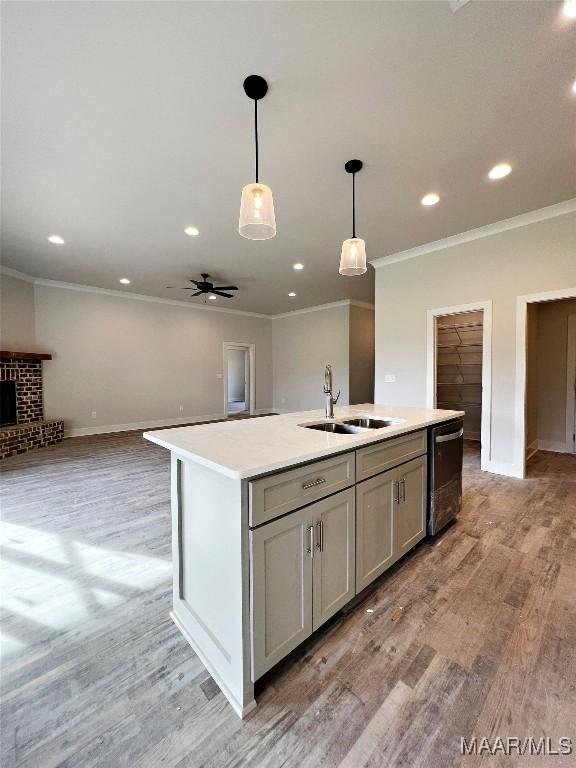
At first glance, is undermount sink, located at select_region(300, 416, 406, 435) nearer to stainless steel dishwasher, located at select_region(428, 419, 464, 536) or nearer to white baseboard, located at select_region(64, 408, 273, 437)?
stainless steel dishwasher, located at select_region(428, 419, 464, 536)

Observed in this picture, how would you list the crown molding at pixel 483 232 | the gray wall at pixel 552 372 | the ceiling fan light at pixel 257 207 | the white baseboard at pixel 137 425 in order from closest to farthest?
the ceiling fan light at pixel 257 207 → the crown molding at pixel 483 232 → the gray wall at pixel 552 372 → the white baseboard at pixel 137 425

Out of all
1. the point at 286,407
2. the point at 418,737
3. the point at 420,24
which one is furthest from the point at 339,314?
the point at 418,737

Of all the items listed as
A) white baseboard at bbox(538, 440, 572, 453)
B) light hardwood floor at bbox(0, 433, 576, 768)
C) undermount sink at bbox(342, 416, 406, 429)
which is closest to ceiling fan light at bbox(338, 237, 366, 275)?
undermount sink at bbox(342, 416, 406, 429)

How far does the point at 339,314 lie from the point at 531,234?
4.42 meters

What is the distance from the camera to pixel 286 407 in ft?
29.7

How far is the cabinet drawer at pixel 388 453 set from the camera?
1.59 meters

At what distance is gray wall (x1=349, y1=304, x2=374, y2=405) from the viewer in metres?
7.58

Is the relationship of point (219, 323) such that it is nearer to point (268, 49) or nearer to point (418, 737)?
point (268, 49)

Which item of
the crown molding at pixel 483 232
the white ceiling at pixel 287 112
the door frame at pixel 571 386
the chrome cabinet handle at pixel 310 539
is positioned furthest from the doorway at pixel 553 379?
the chrome cabinet handle at pixel 310 539

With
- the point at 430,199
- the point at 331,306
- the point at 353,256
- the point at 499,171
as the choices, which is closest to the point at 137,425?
the point at 331,306

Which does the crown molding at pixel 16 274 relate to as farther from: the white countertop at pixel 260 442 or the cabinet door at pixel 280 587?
the cabinet door at pixel 280 587

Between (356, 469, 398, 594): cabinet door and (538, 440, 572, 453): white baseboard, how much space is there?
15.1 feet

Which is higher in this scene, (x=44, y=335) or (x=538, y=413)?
(x=44, y=335)

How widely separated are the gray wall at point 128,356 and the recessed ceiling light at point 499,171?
6.44m
